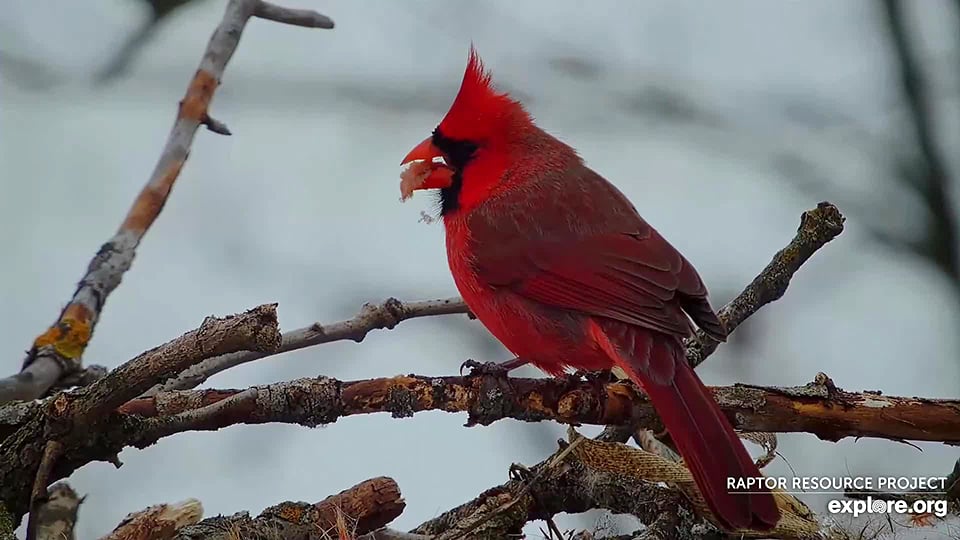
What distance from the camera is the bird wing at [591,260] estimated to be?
4.95 feet

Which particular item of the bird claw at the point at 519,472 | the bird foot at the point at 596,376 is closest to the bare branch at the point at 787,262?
the bird foot at the point at 596,376

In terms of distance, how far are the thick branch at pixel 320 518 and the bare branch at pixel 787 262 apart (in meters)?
0.51

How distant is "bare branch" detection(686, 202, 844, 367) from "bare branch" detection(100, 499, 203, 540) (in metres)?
0.67

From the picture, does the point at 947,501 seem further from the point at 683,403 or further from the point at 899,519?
the point at 683,403

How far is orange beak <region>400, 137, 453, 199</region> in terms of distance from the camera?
1.82 meters

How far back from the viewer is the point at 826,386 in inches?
50.4

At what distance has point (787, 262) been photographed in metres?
1.51

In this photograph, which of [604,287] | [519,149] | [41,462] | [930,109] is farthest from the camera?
[930,109]

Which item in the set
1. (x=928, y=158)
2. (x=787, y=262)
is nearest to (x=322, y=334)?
(x=787, y=262)

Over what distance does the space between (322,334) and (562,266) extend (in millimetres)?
423

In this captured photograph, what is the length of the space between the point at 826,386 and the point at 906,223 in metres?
0.89

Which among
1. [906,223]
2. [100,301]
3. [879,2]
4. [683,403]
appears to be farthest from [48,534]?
[879,2]

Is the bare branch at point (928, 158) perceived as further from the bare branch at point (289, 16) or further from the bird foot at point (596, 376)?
the bare branch at point (289, 16)

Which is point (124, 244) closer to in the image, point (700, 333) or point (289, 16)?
point (289, 16)
